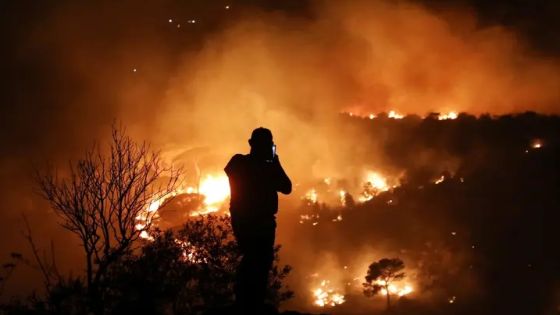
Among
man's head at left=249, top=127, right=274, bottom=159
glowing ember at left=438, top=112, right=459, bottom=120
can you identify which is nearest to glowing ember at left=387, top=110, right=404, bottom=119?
glowing ember at left=438, top=112, right=459, bottom=120

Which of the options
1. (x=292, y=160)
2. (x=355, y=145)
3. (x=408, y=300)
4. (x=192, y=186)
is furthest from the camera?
(x=355, y=145)

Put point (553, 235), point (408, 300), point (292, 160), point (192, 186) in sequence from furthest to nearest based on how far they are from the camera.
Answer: point (292, 160), point (192, 186), point (553, 235), point (408, 300)

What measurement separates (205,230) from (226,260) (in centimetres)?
192

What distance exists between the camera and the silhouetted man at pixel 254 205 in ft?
21.5

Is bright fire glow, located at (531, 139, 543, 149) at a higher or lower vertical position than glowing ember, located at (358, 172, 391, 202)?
higher

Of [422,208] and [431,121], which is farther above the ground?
[431,121]

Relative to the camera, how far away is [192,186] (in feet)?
311

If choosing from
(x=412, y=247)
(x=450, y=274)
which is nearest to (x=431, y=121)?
(x=412, y=247)

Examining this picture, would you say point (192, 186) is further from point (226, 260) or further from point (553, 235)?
point (226, 260)

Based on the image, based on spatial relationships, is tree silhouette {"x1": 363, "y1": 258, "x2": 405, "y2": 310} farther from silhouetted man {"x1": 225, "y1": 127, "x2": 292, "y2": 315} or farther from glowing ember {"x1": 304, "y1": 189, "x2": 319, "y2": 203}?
silhouetted man {"x1": 225, "y1": 127, "x2": 292, "y2": 315}

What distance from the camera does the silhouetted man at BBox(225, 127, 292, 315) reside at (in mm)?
6562

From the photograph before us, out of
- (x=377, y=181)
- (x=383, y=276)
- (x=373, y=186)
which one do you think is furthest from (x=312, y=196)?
(x=383, y=276)

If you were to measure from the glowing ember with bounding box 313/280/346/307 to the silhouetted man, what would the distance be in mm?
77431

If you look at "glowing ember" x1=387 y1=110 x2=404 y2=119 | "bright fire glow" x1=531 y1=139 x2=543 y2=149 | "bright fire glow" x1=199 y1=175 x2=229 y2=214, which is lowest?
"bright fire glow" x1=199 y1=175 x2=229 y2=214
